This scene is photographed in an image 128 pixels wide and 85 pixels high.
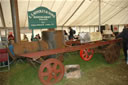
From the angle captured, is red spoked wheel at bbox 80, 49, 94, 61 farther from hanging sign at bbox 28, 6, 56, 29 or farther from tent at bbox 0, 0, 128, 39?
tent at bbox 0, 0, 128, 39

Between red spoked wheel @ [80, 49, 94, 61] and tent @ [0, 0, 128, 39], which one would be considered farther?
tent @ [0, 0, 128, 39]

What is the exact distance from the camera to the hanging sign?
13.7ft

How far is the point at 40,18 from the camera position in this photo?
435cm

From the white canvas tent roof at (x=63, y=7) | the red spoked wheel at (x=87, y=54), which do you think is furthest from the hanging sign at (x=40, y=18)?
the white canvas tent roof at (x=63, y=7)

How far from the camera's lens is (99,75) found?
3361mm

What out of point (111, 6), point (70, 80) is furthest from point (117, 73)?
point (111, 6)

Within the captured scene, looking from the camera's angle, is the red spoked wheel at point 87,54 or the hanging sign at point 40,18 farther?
the red spoked wheel at point 87,54

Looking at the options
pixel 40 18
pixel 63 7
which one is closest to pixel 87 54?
pixel 40 18

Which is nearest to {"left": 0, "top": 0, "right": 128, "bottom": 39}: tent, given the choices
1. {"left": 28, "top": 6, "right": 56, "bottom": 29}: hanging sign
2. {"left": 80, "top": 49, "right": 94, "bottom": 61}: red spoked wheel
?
{"left": 28, "top": 6, "right": 56, "bottom": 29}: hanging sign

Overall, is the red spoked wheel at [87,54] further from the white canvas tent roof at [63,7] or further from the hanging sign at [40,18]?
the white canvas tent roof at [63,7]

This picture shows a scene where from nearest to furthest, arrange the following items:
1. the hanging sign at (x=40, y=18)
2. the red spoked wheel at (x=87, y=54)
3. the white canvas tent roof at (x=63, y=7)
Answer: the hanging sign at (x=40, y=18), the red spoked wheel at (x=87, y=54), the white canvas tent roof at (x=63, y=7)

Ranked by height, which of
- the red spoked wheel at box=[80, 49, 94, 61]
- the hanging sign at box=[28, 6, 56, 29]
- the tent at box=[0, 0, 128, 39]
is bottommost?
the red spoked wheel at box=[80, 49, 94, 61]

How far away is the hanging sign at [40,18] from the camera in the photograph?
165 inches


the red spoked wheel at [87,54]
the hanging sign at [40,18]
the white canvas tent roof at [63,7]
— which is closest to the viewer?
the hanging sign at [40,18]
